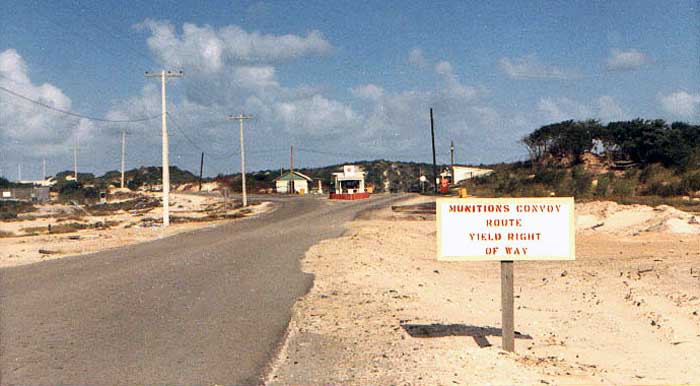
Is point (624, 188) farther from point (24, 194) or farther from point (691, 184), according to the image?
point (24, 194)

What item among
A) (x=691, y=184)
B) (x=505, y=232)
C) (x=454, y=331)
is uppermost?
(x=691, y=184)

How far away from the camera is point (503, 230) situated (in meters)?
7.90

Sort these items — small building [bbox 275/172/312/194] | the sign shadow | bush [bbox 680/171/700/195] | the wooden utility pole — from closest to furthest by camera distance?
the wooden utility pole
the sign shadow
bush [bbox 680/171/700/195]
small building [bbox 275/172/312/194]

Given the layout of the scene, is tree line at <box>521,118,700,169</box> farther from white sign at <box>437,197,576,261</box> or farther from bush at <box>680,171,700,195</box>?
white sign at <box>437,197,576,261</box>

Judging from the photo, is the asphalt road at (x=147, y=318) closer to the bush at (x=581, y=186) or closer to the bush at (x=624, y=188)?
the bush at (x=581, y=186)

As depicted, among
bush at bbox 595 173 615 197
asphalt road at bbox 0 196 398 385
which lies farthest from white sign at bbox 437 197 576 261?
bush at bbox 595 173 615 197

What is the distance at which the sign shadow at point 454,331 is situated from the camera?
866cm

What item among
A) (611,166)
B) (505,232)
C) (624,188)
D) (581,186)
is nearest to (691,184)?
(624,188)

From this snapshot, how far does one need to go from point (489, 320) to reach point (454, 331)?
1599mm

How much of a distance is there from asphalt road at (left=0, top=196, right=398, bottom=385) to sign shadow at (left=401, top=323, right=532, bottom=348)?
167 cm

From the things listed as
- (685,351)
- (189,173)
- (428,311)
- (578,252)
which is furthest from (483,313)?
(189,173)

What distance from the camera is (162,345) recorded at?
27.3ft

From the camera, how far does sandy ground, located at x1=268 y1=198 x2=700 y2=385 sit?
7203 mm

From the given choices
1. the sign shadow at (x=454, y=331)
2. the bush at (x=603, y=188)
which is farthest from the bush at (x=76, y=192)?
the sign shadow at (x=454, y=331)
